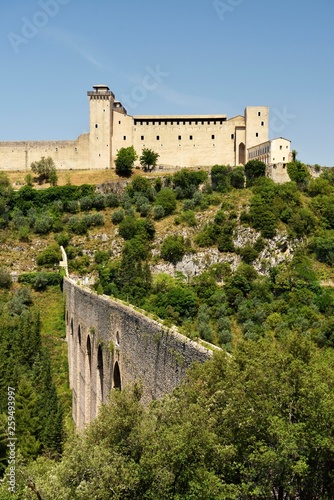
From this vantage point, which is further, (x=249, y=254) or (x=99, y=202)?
(x=99, y=202)

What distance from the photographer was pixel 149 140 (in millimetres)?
59938

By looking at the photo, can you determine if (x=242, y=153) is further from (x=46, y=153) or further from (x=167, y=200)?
(x=46, y=153)

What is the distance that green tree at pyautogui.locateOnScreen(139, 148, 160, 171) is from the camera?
57.7 metres

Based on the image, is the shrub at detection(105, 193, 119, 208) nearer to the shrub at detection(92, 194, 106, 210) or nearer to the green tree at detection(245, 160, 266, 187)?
the shrub at detection(92, 194, 106, 210)

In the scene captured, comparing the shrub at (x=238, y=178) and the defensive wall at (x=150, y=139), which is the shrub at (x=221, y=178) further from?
the defensive wall at (x=150, y=139)

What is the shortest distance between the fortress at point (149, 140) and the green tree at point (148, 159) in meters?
1.23

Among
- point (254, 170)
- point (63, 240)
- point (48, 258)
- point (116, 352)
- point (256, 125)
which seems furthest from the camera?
point (256, 125)

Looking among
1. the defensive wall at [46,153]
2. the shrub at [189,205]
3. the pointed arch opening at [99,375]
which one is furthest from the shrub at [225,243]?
the pointed arch opening at [99,375]

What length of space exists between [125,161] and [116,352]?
40.7m

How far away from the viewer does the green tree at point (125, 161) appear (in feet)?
186

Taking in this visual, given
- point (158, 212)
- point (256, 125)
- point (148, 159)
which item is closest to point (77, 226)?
point (158, 212)

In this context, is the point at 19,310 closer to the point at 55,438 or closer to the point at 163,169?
the point at 55,438

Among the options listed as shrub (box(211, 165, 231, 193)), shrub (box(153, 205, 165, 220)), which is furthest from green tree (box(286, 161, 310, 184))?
shrub (box(153, 205, 165, 220))

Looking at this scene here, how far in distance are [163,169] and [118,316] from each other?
42.8 metres
